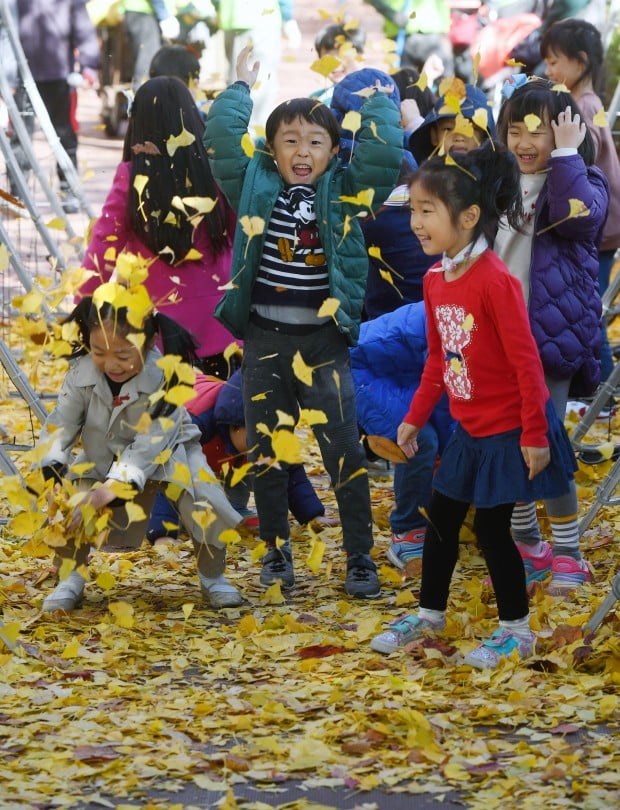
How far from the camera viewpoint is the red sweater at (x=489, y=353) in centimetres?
369

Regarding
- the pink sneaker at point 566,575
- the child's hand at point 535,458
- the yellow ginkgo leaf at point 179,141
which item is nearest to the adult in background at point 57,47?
the yellow ginkgo leaf at point 179,141

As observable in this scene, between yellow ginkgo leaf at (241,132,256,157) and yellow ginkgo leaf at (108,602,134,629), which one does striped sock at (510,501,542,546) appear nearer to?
yellow ginkgo leaf at (108,602,134,629)

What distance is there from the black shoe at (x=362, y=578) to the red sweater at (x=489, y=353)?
0.78 metres

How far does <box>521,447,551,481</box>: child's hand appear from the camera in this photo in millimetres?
3664

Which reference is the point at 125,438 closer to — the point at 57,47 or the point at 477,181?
the point at 477,181

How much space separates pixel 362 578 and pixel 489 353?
98 centimetres

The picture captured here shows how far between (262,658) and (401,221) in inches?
73.2

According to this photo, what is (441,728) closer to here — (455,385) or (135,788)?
(135,788)

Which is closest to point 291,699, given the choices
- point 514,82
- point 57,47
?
point 514,82

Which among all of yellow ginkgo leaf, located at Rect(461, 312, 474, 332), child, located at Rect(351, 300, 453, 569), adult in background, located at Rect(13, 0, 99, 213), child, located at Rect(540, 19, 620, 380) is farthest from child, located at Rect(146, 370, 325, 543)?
adult in background, located at Rect(13, 0, 99, 213)

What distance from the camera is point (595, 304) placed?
4.52m

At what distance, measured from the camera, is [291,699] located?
3508mm

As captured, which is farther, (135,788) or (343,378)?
(343,378)

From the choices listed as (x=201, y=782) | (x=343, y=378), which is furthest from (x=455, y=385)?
(x=201, y=782)
